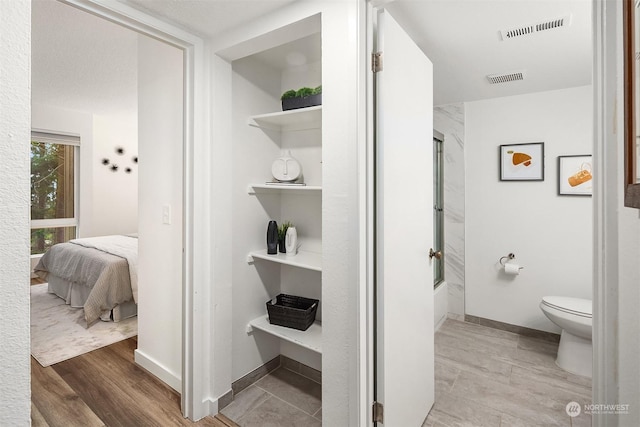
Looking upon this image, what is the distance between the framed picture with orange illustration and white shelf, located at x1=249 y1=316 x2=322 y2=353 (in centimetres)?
231

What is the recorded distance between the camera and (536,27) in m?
1.84

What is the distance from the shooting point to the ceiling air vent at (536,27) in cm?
178

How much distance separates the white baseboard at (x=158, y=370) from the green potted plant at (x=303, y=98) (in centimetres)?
194

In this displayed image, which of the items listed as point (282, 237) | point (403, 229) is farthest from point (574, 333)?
point (282, 237)

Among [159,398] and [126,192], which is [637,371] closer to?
[159,398]

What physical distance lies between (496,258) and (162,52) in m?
3.32

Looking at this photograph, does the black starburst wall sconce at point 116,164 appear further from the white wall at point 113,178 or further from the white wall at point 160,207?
the white wall at point 160,207

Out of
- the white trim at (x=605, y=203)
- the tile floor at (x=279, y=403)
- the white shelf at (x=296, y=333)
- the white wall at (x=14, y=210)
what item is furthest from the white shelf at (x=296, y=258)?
the white wall at (x=14, y=210)

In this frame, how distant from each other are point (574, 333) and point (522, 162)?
149 cm

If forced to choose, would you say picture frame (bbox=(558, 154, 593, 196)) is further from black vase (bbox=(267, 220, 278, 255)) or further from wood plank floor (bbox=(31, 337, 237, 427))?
wood plank floor (bbox=(31, 337, 237, 427))

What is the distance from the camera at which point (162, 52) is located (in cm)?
217

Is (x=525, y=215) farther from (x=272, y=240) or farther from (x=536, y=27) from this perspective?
(x=272, y=240)

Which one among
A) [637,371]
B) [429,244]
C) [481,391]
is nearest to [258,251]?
[429,244]

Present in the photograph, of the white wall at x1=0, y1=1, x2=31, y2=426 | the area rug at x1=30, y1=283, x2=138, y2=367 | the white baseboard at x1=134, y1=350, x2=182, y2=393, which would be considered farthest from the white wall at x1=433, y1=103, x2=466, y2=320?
the white wall at x1=0, y1=1, x2=31, y2=426
